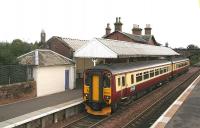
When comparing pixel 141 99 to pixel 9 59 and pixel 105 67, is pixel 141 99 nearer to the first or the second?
pixel 105 67

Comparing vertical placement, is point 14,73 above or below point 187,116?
above

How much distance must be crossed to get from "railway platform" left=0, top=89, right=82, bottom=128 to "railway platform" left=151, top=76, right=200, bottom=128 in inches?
215

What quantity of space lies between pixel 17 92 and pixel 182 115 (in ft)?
32.4

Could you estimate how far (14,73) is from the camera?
19016 millimetres

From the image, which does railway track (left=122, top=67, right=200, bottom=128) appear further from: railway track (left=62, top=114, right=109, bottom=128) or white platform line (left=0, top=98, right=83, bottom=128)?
white platform line (left=0, top=98, right=83, bottom=128)

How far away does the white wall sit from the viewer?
20.5 metres

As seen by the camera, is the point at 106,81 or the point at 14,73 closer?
the point at 106,81

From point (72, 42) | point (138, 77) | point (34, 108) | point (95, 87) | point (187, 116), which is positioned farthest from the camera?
point (72, 42)

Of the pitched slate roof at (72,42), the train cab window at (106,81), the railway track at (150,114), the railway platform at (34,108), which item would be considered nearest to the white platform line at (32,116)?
the railway platform at (34,108)

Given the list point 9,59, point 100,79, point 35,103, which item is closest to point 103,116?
point 100,79

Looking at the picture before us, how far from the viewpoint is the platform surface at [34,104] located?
1551cm

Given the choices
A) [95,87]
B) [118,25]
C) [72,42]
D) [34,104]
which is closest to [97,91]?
[95,87]

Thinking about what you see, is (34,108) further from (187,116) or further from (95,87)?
(187,116)

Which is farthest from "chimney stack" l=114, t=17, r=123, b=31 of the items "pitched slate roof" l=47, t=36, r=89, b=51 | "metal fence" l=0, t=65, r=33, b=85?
"metal fence" l=0, t=65, r=33, b=85
